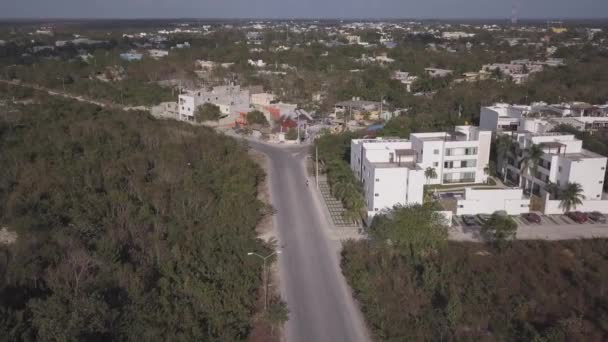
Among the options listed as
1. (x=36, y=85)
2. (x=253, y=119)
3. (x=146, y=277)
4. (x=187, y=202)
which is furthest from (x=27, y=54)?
(x=146, y=277)

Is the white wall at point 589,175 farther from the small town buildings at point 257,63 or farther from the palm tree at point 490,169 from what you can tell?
the small town buildings at point 257,63

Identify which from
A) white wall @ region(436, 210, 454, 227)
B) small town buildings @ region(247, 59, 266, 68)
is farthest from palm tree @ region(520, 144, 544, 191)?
small town buildings @ region(247, 59, 266, 68)

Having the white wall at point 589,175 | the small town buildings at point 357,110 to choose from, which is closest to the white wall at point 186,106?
the small town buildings at point 357,110

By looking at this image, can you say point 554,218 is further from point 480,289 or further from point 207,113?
point 207,113

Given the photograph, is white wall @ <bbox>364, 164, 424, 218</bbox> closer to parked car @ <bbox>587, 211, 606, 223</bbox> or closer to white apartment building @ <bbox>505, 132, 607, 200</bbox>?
white apartment building @ <bbox>505, 132, 607, 200</bbox>

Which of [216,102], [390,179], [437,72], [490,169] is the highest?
[437,72]

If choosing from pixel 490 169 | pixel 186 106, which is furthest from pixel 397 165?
pixel 186 106

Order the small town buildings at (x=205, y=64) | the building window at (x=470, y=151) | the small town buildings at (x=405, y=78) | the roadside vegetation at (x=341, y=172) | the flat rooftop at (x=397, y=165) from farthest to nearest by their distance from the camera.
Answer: the small town buildings at (x=205, y=64) → the small town buildings at (x=405, y=78) → the building window at (x=470, y=151) → the flat rooftop at (x=397, y=165) → the roadside vegetation at (x=341, y=172)
